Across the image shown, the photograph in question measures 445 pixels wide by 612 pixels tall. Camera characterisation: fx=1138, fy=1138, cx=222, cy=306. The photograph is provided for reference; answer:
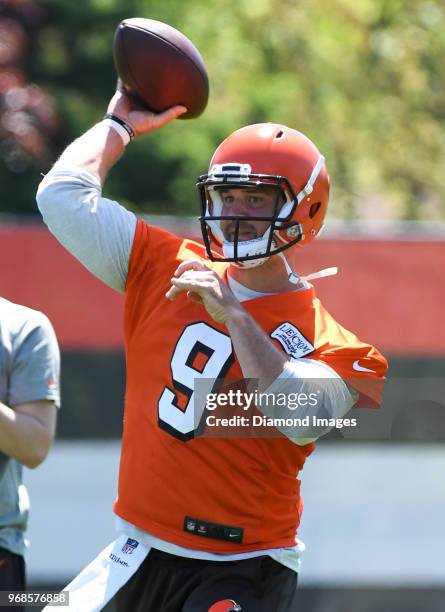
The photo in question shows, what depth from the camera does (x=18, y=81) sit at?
30.0 ft

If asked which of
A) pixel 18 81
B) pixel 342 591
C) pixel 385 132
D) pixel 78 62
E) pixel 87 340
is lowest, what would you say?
pixel 342 591

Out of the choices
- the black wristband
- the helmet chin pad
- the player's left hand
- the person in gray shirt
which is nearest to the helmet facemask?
the helmet chin pad

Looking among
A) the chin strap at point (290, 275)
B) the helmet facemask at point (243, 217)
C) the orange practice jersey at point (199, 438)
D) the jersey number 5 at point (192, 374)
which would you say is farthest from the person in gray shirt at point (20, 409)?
the chin strap at point (290, 275)

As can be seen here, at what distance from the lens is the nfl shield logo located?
8.94 feet

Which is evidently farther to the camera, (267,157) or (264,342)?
(267,157)

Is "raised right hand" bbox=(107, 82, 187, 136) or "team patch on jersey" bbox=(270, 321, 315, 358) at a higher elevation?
"raised right hand" bbox=(107, 82, 187, 136)

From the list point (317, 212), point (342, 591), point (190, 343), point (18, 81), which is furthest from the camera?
point (18, 81)

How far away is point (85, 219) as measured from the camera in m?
2.69

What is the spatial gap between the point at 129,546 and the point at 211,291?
0.67 m

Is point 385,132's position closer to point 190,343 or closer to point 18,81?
point 18,81

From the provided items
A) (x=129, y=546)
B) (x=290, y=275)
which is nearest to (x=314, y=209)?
(x=290, y=275)

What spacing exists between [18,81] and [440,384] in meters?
5.35

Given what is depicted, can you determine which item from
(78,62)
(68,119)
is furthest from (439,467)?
(78,62)

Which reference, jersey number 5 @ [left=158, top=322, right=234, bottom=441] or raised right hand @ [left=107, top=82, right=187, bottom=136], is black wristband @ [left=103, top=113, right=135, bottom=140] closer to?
raised right hand @ [left=107, top=82, right=187, bottom=136]
